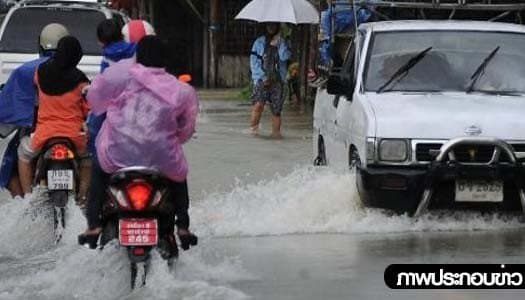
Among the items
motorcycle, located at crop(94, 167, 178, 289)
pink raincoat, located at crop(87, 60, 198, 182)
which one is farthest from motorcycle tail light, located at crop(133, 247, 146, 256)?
pink raincoat, located at crop(87, 60, 198, 182)

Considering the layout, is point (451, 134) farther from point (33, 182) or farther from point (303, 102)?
point (303, 102)

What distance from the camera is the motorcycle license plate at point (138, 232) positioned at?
6.41m

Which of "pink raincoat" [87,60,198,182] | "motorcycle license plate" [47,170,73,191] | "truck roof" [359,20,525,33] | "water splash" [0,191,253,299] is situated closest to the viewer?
"pink raincoat" [87,60,198,182]

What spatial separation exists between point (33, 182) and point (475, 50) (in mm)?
4060

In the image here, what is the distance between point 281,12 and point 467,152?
10599mm

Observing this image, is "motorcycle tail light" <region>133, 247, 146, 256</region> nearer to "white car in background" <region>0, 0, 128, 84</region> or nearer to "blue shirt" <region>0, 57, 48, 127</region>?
"blue shirt" <region>0, 57, 48, 127</region>

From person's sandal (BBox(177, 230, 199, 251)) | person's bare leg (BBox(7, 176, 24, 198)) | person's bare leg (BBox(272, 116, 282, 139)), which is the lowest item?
person's bare leg (BBox(272, 116, 282, 139))

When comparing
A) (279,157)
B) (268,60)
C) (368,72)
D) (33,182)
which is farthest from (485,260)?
(268,60)

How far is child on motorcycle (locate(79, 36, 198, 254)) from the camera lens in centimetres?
659

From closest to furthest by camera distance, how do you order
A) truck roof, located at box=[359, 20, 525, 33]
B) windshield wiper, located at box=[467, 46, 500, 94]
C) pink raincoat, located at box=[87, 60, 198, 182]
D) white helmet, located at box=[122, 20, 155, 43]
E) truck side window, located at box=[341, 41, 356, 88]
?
pink raincoat, located at box=[87, 60, 198, 182] < white helmet, located at box=[122, 20, 155, 43] < windshield wiper, located at box=[467, 46, 500, 94] < truck side window, located at box=[341, 41, 356, 88] < truck roof, located at box=[359, 20, 525, 33]

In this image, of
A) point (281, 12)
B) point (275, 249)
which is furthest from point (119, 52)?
point (281, 12)

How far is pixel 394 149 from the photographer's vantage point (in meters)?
8.40

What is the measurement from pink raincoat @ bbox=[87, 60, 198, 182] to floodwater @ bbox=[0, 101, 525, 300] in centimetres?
58

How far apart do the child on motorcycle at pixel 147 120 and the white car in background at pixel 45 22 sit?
8.71m
